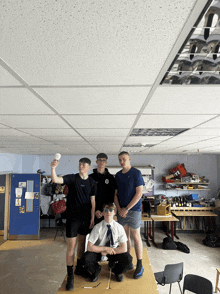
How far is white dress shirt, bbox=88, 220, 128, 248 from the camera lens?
2670 millimetres

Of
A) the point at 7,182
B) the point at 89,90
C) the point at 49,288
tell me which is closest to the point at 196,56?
the point at 89,90

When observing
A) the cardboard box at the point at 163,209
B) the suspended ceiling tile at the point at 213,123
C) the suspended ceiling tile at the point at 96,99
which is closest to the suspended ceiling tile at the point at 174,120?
the suspended ceiling tile at the point at 213,123

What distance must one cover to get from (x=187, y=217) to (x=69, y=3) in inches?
348

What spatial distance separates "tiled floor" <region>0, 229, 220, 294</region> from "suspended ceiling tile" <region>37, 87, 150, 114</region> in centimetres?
411

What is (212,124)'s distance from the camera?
2.50m

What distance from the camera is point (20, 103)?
5.30 feet

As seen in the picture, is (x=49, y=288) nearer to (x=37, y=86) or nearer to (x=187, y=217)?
(x=37, y=86)

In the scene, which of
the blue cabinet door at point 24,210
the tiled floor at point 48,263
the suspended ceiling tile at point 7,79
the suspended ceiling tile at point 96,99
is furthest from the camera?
the blue cabinet door at point 24,210

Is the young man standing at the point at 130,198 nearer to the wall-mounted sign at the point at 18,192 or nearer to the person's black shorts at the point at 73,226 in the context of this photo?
the person's black shorts at the point at 73,226

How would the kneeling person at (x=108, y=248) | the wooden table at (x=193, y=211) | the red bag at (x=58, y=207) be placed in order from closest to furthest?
the kneeling person at (x=108, y=248)
the red bag at (x=58, y=207)
the wooden table at (x=193, y=211)

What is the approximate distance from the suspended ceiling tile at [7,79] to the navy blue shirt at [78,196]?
155 cm

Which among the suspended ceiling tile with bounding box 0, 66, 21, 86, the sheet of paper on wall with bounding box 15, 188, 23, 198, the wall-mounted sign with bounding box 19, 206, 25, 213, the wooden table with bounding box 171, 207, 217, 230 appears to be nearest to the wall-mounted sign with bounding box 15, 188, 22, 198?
the sheet of paper on wall with bounding box 15, 188, 23, 198

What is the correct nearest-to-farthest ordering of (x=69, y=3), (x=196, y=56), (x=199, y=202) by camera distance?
(x=69, y=3)
(x=196, y=56)
(x=199, y=202)

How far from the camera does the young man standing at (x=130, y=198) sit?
2.69m
